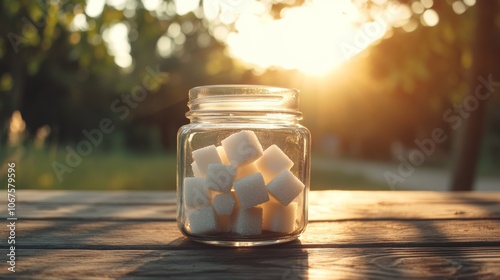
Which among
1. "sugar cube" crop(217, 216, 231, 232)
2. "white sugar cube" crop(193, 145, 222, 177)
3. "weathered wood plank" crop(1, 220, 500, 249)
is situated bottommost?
"weathered wood plank" crop(1, 220, 500, 249)

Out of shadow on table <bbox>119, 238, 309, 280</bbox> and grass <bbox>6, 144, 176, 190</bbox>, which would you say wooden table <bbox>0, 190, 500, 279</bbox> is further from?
grass <bbox>6, 144, 176, 190</bbox>

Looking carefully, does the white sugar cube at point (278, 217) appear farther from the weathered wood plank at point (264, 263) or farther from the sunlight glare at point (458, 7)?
the sunlight glare at point (458, 7)

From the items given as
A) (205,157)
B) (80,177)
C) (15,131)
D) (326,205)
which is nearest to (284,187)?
(205,157)

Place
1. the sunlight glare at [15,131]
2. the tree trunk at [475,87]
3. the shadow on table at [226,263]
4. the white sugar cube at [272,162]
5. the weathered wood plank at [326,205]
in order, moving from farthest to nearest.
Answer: the sunlight glare at [15,131], the tree trunk at [475,87], the weathered wood plank at [326,205], the white sugar cube at [272,162], the shadow on table at [226,263]

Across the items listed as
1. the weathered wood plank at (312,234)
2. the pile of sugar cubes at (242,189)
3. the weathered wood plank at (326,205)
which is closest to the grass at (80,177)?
the weathered wood plank at (326,205)

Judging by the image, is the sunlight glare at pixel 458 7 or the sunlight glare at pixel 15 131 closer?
the sunlight glare at pixel 458 7

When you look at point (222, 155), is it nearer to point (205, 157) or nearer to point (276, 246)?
point (205, 157)

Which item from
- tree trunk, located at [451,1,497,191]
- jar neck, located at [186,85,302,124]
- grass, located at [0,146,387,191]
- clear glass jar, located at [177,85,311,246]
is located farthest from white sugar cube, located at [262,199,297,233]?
grass, located at [0,146,387,191]
